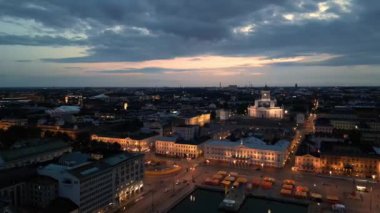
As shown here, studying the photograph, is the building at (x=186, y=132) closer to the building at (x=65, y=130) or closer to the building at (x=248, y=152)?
the building at (x=248, y=152)

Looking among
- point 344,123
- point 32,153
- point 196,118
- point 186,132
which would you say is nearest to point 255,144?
point 186,132

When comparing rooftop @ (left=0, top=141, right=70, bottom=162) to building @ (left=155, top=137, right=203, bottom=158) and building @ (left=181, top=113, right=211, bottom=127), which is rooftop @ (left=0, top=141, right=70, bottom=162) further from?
building @ (left=181, top=113, right=211, bottom=127)

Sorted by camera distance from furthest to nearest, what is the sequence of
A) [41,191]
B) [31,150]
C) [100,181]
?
1. [31,150]
2. [100,181]
3. [41,191]

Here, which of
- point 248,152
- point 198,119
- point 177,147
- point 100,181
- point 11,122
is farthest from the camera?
point 198,119

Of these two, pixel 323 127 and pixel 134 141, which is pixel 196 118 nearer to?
pixel 323 127

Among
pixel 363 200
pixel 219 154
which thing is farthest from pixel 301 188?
pixel 219 154

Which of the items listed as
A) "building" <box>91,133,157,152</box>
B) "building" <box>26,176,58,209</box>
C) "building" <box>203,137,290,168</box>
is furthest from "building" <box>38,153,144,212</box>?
"building" <box>91,133,157,152</box>
